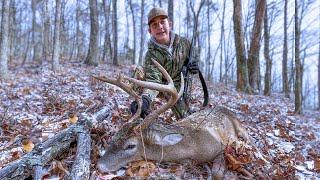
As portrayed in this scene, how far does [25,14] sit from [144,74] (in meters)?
34.7

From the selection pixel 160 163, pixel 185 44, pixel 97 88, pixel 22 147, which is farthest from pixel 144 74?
pixel 97 88

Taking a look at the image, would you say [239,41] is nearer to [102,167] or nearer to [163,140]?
[163,140]

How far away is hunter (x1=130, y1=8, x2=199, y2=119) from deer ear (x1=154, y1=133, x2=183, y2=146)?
88 centimetres

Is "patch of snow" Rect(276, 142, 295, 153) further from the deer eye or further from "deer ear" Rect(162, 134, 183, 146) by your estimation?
the deer eye

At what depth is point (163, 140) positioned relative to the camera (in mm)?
3920

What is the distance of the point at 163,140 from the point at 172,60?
1.42 meters

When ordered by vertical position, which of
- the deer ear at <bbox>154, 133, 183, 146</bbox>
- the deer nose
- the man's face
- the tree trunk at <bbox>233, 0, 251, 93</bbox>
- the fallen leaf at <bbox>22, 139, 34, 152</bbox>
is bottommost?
Answer: the deer nose

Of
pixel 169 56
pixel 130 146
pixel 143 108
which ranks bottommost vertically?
pixel 130 146

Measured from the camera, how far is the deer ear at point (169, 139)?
12.8ft

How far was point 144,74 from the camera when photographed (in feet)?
16.1

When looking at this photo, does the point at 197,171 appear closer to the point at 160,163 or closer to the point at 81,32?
the point at 160,163

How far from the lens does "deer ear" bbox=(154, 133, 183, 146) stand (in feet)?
12.8

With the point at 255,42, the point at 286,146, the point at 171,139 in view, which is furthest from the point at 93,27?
the point at 171,139

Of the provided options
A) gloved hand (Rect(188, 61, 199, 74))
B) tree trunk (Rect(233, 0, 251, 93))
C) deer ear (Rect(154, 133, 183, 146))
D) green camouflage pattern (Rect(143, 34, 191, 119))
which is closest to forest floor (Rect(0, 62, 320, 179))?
deer ear (Rect(154, 133, 183, 146))
